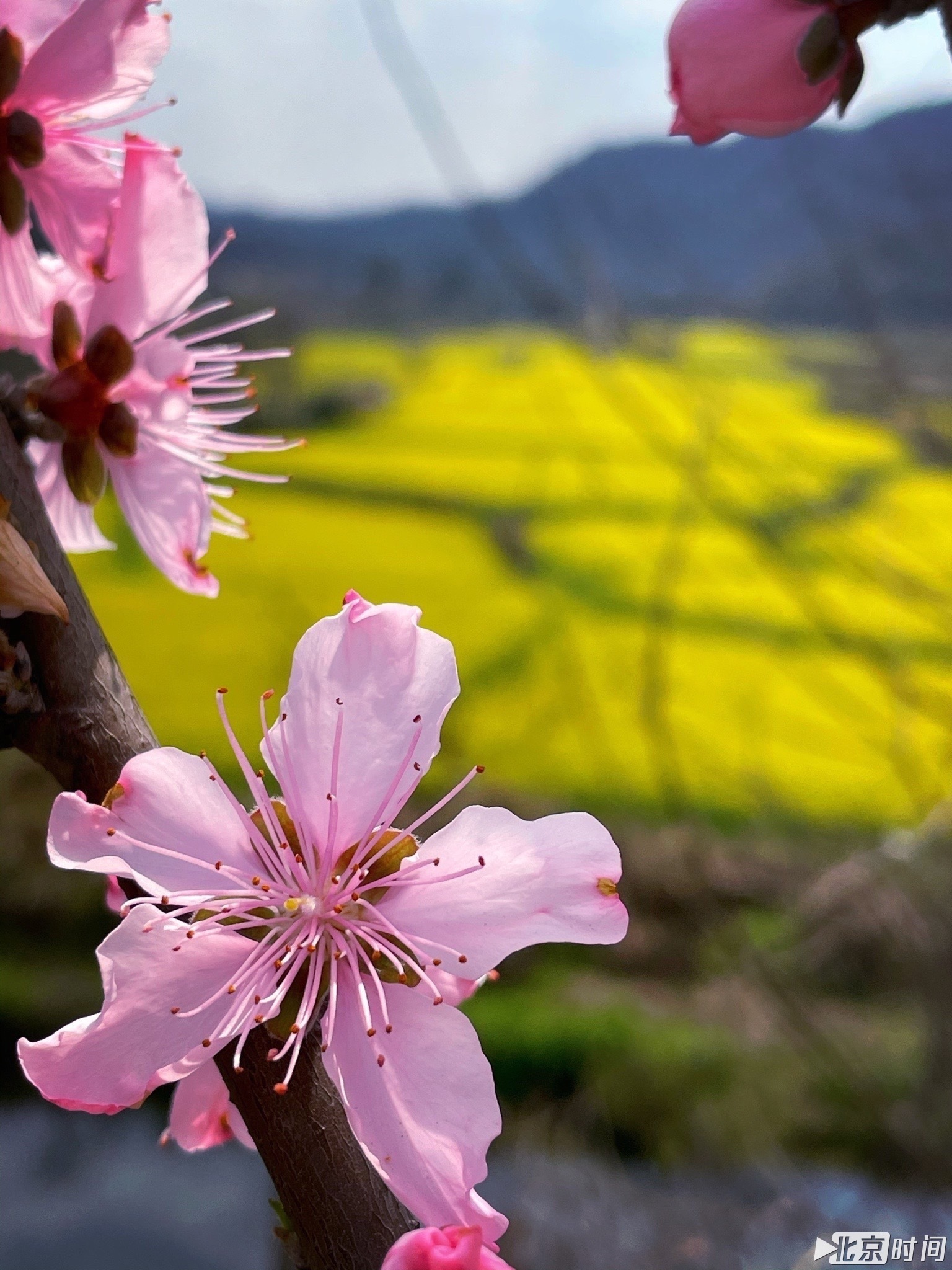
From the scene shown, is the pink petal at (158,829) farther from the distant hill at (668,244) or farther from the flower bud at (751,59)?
the distant hill at (668,244)

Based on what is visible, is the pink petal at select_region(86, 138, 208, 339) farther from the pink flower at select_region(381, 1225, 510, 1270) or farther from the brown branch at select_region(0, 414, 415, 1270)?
the pink flower at select_region(381, 1225, 510, 1270)

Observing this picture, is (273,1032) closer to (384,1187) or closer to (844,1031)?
(384,1187)

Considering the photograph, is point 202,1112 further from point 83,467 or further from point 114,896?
point 83,467

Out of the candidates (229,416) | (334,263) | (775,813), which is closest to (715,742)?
(775,813)

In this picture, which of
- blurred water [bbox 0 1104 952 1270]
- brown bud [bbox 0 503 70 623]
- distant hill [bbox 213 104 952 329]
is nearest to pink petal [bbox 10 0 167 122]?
brown bud [bbox 0 503 70 623]

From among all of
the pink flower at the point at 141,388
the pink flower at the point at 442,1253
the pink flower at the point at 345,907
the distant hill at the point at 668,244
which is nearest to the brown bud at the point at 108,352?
the pink flower at the point at 141,388

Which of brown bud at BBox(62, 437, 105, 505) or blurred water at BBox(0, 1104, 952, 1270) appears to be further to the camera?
blurred water at BBox(0, 1104, 952, 1270)
